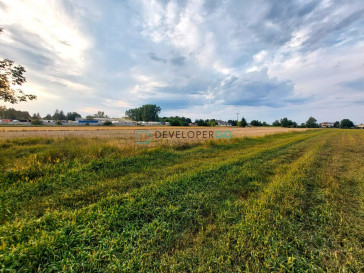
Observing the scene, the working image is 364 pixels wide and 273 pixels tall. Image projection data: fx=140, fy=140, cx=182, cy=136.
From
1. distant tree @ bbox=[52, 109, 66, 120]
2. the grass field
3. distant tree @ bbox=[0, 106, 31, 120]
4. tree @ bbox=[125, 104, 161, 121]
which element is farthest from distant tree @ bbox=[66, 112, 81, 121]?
the grass field

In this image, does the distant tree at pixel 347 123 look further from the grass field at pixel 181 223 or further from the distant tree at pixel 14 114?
the distant tree at pixel 14 114

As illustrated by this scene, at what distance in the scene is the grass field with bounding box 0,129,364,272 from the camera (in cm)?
206

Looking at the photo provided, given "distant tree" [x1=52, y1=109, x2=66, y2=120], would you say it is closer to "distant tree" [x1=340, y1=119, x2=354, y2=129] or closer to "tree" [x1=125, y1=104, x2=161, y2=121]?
"tree" [x1=125, y1=104, x2=161, y2=121]

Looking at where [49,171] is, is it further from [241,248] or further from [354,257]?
[354,257]

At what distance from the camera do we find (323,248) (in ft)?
7.72

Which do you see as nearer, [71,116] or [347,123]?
[347,123]

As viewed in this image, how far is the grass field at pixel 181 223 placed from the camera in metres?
2.06

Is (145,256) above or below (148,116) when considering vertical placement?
below

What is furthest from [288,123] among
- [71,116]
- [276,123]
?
[71,116]

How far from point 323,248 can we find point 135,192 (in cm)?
407

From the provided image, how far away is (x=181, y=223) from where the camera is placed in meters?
2.93

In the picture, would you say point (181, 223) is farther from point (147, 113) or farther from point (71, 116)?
point (71, 116)

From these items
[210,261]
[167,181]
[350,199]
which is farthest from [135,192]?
[350,199]

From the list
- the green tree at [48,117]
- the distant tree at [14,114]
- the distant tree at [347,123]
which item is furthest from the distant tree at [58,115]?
the distant tree at [347,123]
